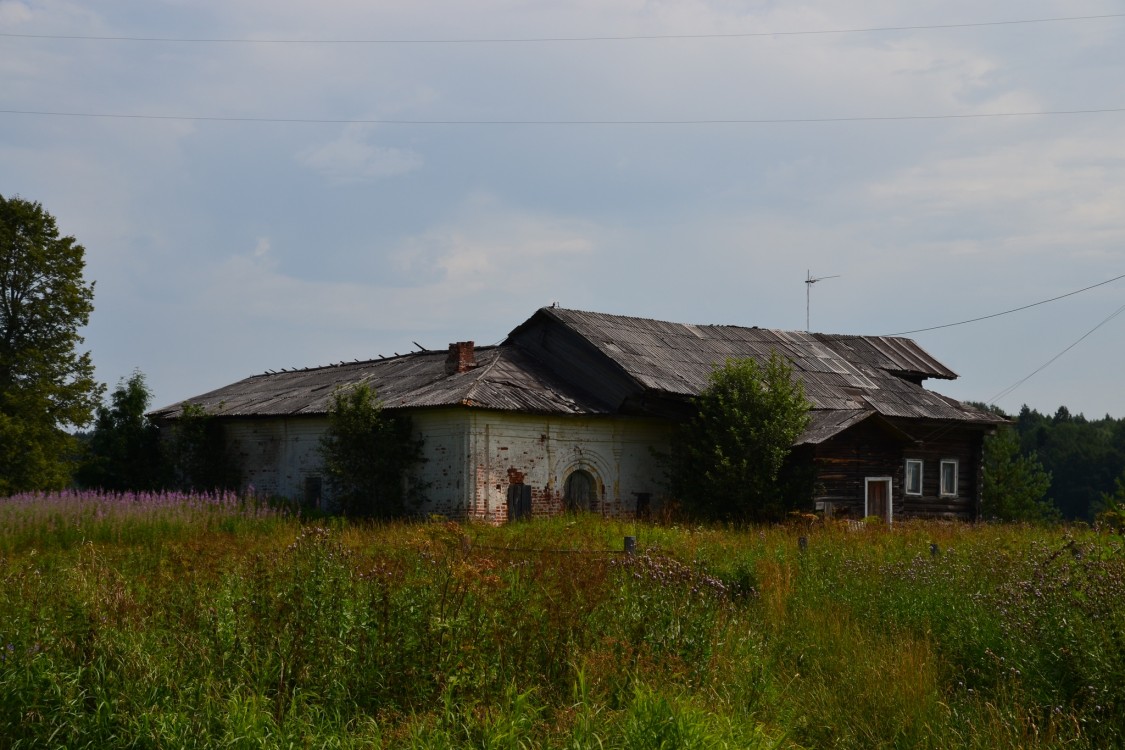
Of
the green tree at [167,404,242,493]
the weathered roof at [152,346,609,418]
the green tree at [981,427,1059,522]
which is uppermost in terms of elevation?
the weathered roof at [152,346,609,418]

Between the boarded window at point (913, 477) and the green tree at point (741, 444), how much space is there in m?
5.94

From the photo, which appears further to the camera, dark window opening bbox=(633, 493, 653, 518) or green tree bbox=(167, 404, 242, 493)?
green tree bbox=(167, 404, 242, 493)

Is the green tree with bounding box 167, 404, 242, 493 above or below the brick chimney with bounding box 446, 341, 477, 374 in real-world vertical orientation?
below

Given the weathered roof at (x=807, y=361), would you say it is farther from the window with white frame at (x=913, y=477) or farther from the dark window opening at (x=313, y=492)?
the dark window opening at (x=313, y=492)

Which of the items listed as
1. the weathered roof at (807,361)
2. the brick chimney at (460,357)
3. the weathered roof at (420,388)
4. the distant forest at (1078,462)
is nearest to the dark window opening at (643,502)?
the weathered roof at (420,388)

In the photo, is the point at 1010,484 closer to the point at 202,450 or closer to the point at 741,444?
the point at 741,444

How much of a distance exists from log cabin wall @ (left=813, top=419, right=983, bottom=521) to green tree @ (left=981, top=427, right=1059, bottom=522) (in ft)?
71.2

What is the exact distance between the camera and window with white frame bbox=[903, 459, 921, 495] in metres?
29.2

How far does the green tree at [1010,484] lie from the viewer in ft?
170

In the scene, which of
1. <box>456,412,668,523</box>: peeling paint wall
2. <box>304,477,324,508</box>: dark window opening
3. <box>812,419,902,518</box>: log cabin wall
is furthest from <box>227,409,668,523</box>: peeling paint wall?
<box>812,419,902,518</box>: log cabin wall

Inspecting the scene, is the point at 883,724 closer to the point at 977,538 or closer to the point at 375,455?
the point at 977,538

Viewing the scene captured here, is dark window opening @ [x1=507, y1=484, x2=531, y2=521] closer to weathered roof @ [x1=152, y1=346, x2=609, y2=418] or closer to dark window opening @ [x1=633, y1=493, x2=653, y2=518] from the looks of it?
weathered roof @ [x1=152, y1=346, x2=609, y2=418]

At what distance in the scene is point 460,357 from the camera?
2642cm

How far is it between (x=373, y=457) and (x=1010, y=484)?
39860 mm
